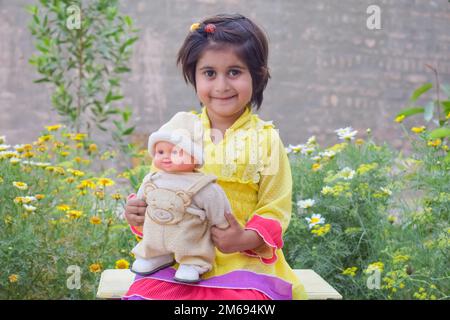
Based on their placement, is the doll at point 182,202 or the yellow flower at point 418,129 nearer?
the doll at point 182,202

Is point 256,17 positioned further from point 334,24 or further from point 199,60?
point 199,60

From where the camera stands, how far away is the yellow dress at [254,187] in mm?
2609

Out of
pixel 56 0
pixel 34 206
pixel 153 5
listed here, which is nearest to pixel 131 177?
pixel 34 206

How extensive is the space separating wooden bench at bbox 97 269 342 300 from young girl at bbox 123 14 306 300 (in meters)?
0.25

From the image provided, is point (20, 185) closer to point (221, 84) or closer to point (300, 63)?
point (221, 84)

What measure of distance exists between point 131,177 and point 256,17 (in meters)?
4.76

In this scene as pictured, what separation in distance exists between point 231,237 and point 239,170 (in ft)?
0.92

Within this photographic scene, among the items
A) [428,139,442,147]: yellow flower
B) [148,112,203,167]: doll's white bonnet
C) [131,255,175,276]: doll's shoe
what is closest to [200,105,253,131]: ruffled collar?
[148,112,203,167]: doll's white bonnet

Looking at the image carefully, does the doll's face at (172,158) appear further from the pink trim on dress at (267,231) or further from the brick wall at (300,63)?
the brick wall at (300,63)

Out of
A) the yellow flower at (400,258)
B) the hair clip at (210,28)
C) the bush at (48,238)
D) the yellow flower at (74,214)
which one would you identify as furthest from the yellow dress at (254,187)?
the yellow flower at (74,214)

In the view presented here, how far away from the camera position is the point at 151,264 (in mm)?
2555

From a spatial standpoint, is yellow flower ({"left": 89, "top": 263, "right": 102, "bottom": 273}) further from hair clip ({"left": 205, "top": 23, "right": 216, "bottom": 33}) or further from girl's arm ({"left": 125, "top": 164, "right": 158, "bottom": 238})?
hair clip ({"left": 205, "top": 23, "right": 216, "bottom": 33})

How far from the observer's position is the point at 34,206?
12.4 feet
